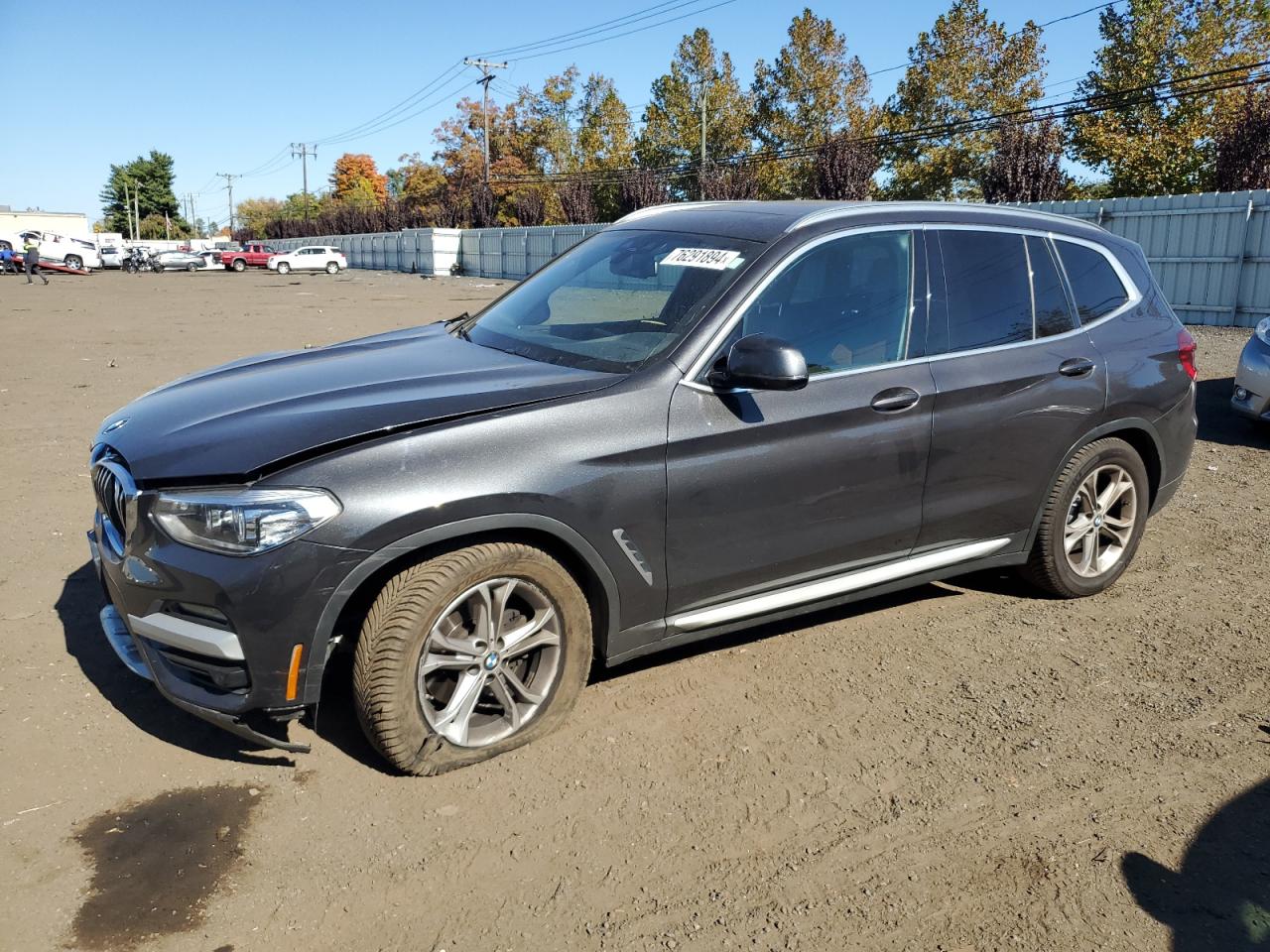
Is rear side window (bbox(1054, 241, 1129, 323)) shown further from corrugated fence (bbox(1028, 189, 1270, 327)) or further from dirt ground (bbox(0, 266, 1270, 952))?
corrugated fence (bbox(1028, 189, 1270, 327))

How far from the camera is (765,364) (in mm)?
3379

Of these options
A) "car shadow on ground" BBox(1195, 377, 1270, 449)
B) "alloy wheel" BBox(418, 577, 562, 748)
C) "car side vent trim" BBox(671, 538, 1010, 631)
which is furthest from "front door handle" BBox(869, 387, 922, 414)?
"car shadow on ground" BBox(1195, 377, 1270, 449)

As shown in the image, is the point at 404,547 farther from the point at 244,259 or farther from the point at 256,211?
the point at 256,211

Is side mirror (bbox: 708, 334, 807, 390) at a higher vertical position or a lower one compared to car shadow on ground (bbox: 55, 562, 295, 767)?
higher

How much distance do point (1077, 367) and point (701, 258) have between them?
6.17 ft

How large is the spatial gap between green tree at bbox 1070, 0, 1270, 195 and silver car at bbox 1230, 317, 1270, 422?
4106cm

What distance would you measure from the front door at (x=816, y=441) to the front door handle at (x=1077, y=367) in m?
0.83

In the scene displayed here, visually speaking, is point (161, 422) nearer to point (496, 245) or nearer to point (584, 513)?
point (584, 513)

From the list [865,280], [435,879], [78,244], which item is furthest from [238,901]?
[78,244]

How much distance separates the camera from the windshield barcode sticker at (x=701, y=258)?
3.84 m

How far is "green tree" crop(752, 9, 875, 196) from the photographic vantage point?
58.1m

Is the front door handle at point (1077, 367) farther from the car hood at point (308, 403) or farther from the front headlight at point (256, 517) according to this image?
the front headlight at point (256, 517)

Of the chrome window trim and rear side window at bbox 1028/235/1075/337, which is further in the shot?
rear side window at bbox 1028/235/1075/337

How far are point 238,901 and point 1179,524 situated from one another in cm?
576
